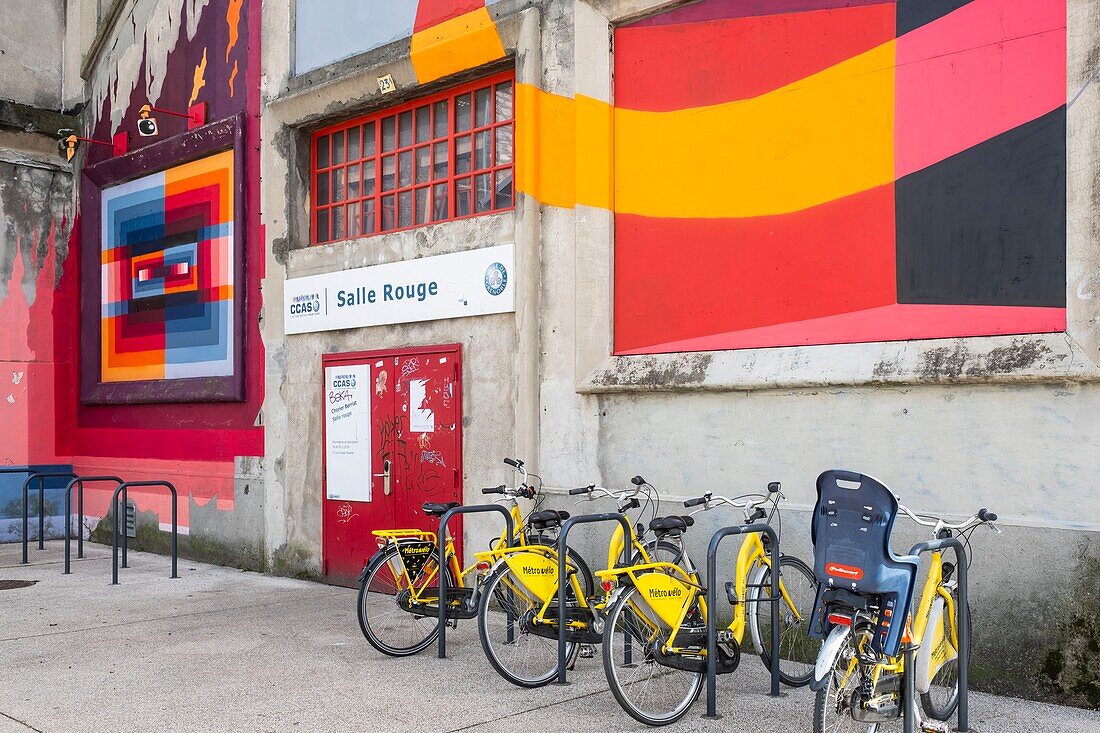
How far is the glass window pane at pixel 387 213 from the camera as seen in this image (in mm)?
10086

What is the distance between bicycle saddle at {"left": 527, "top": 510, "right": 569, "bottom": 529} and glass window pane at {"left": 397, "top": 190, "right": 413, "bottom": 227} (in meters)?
4.12

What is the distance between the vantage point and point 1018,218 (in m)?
6.09

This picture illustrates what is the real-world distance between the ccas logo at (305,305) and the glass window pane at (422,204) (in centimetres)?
138

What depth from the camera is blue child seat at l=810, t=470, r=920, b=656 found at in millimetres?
4543

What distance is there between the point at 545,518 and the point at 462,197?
12.5ft

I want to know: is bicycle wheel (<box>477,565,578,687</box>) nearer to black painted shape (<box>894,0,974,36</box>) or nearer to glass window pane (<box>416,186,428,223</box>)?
black painted shape (<box>894,0,974,36</box>)

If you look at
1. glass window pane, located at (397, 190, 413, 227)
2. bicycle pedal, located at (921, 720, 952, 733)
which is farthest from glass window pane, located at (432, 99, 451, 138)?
bicycle pedal, located at (921, 720, 952, 733)

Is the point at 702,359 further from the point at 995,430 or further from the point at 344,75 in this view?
the point at 344,75

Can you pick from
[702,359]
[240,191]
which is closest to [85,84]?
[240,191]

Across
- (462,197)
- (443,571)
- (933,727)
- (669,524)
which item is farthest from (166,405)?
(933,727)

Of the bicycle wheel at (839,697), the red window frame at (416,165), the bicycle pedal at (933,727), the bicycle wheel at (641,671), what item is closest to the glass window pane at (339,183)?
the red window frame at (416,165)

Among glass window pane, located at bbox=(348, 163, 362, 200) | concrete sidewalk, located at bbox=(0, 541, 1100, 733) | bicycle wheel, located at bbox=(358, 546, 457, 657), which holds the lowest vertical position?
concrete sidewalk, located at bbox=(0, 541, 1100, 733)

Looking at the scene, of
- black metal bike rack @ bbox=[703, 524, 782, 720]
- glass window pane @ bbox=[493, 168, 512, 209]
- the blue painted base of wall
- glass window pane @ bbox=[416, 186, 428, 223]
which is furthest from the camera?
the blue painted base of wall

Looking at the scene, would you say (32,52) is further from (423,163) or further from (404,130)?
(423,163)
